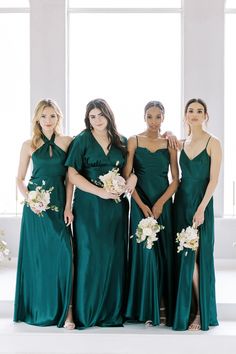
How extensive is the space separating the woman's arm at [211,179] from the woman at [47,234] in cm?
101

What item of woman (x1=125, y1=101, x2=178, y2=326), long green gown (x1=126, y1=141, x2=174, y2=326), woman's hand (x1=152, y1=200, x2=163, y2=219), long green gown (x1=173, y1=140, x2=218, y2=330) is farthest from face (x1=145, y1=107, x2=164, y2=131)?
woman's hand (x1=152, y1=200, x2=163, y2=219)

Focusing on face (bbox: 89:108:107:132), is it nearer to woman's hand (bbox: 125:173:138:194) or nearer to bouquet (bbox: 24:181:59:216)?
woman's hand (bbox: 125:173:138:194)

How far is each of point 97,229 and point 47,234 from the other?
41 centimetres

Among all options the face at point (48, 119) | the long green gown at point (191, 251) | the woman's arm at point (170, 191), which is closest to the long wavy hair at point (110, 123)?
the face at point (48, 119)

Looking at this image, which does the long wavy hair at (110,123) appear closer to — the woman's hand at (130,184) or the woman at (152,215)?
the woman at (152,215)

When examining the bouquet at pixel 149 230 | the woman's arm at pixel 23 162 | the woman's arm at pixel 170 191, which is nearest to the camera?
the bouquet at pixel 149 230

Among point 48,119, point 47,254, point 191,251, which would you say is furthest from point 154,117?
point 47,254

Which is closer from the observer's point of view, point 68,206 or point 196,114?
point 196,114

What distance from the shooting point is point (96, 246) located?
4.29 m

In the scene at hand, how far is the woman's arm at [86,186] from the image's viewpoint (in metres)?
4.14

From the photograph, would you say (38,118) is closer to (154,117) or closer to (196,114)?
(154,117)

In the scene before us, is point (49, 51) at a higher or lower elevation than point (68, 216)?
higher

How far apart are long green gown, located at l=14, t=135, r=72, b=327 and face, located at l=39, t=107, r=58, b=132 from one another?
0.34 ft

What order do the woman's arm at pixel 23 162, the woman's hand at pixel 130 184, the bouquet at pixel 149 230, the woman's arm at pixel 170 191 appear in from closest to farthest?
the bouquet at pixel 149 230 → the woman's hand at pixel 130 184 → the woman's arm at pixel 170 191 → the woman's arm at pixel 23 162
